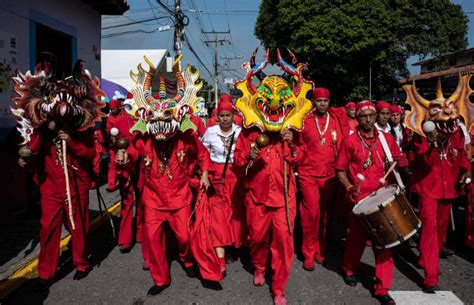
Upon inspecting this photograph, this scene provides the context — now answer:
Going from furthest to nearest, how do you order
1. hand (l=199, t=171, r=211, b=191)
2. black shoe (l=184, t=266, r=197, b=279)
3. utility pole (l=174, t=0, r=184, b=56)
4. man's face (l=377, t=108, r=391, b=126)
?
utility pole (l=174, t=0, r=184, b=56) → man's face (l=377, t=108, r=391, b=126) → black shoe (l=184, t=266, r=197, b=279) → hand (l=199, t=171, r=211, b=191)

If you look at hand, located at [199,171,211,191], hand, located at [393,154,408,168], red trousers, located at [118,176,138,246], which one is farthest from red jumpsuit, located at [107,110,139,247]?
hand, located at [393,154,408,168]

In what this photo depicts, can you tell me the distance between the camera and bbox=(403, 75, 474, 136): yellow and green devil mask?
4512 mm

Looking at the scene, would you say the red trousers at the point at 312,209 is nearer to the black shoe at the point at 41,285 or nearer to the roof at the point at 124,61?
the black shoe at the point at 41,285

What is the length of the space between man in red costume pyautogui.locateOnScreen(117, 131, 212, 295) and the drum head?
1624mm

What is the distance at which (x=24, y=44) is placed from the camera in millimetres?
7789

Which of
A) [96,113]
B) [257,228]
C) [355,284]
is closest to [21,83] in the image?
[96,113]

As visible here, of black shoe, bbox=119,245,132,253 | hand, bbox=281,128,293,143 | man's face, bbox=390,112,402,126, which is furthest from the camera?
man's face, bbox=390,112,402,126

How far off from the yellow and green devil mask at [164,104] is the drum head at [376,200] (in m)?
1.88

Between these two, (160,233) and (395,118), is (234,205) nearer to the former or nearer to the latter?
(160,233)

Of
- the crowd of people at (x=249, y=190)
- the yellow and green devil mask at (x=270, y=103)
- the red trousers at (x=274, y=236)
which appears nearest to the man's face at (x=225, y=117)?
the crowd of people at (x=249, y=190)

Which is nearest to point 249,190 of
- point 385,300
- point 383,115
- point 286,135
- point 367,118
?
point 286,135

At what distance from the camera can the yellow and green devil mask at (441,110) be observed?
14.8 ft

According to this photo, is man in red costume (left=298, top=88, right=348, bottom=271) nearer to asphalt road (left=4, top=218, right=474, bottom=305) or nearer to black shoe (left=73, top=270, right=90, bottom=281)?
asphalt road (left=4, top=218, right=474, bottom=305)

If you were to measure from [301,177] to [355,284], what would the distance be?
1411 mm
